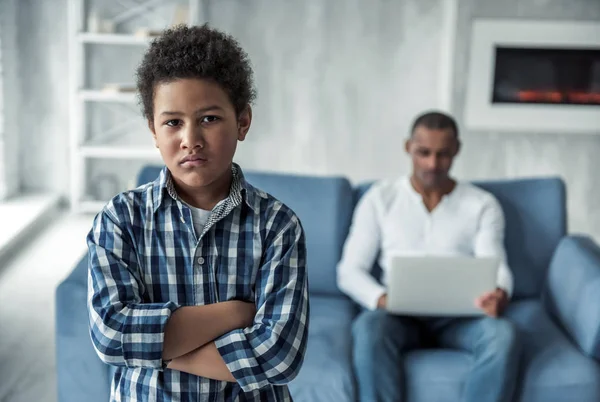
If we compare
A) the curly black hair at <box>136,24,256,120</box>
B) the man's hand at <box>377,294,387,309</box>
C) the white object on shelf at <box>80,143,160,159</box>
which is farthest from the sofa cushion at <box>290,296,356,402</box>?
the white object on shelf at <box>80,143,160,159</box>

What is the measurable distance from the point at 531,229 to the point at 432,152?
0.44 m

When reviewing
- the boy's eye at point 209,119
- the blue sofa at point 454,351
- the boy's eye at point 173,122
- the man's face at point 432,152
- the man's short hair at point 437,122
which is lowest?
the blue sofa at point 454,351

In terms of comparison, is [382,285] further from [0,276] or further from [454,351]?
[0,276]

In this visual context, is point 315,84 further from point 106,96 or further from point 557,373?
point 557,373

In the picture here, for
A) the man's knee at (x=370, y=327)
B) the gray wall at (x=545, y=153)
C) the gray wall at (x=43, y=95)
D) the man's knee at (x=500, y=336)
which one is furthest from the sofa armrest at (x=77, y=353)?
the gray wall at (x=43, y=95)

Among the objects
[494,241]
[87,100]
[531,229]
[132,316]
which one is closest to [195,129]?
[132,316]

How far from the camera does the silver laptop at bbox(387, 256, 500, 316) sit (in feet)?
6.41

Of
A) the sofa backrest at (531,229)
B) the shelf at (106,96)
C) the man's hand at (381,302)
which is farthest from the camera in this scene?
the shelf at (106,96)

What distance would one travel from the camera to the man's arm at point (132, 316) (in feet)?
3.19

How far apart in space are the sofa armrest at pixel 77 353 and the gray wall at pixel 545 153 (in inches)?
115

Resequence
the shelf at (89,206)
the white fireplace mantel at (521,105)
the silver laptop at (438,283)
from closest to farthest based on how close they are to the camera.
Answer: the silver laptop at (438,283), the white fireplace mantel at (521,105), the shelf at (89,206)

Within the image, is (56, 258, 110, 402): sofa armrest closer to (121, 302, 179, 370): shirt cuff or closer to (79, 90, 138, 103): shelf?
(121, 302, 179, 370): shirt cuff

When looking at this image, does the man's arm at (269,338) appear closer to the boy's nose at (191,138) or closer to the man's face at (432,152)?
the boy's nose at (191,138)

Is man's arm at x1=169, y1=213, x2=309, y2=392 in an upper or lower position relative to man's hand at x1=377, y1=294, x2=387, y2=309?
upper
